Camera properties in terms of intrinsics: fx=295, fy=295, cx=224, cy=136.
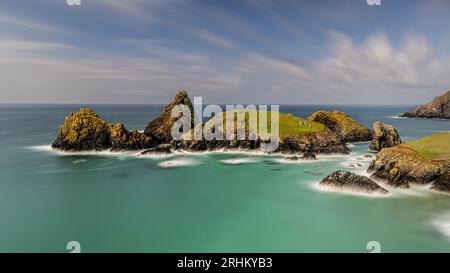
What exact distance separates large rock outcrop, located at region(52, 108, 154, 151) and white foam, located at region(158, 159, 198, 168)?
14178mm

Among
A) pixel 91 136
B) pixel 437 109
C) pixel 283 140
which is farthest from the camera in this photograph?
pixel 437 109

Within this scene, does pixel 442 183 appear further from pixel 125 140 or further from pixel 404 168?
pixel 125 140

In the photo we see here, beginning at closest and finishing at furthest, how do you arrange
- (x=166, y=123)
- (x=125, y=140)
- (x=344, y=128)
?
(x=125, y=140)
(x=166, y=123)
(x=344, y=128)

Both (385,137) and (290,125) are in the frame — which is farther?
(290,125)

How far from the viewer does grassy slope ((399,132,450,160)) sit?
39.4m

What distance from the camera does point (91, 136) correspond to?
67438mm

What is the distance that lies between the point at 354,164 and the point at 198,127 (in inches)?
1471

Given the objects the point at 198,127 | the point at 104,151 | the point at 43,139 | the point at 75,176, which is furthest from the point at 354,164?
the point at 43,139

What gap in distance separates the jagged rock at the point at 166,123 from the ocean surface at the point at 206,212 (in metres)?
24.0

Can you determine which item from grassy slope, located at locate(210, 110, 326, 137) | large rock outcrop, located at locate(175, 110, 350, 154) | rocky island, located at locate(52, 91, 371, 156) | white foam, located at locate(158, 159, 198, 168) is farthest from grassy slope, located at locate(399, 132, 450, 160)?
white foam, located at locate(158, 159, 198, 168)

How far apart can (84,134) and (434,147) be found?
2626 inches

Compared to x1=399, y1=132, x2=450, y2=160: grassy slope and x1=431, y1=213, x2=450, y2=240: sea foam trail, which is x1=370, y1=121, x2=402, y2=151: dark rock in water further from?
x1=431, y1=213, x2=450, y2=240: sea foam trail

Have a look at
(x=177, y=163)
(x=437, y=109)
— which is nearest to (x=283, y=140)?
(x=177, y=163)

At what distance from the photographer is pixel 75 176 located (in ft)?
155
